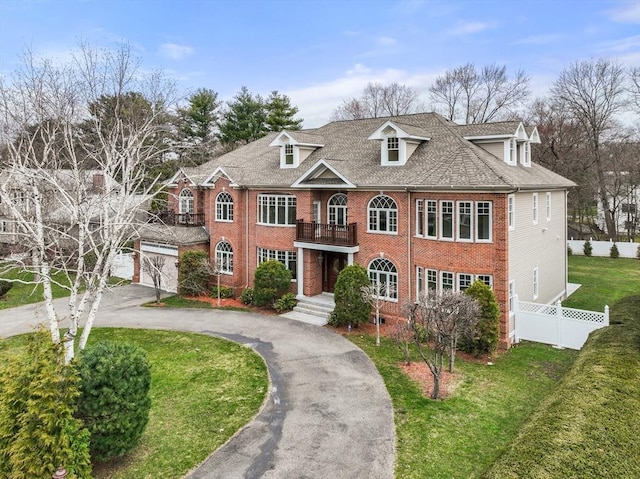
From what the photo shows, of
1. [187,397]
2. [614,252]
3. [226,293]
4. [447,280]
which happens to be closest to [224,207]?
[226,293]

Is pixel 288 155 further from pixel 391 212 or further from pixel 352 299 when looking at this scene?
pixel 352 299

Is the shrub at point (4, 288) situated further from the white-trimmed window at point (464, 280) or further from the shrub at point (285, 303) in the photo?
the white-trimmed window at point (464, 280)

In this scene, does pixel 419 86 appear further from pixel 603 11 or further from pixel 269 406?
pixel 269 406

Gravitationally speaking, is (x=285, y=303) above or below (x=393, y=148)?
below

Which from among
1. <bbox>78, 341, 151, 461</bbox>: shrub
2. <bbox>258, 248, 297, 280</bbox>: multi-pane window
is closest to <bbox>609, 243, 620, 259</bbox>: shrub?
<bbox>258, 248, 297, 280</bbox>: multi-pane window

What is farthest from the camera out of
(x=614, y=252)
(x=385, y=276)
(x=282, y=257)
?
(x=614, y=252)

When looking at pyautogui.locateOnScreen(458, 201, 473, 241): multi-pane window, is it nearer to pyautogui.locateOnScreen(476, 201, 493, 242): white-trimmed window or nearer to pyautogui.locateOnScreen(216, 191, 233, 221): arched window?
pyautogui.locateOnScreen(476, 201, 493, 242): white-trimmed window

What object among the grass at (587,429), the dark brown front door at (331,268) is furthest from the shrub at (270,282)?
the grass at (587,429)
